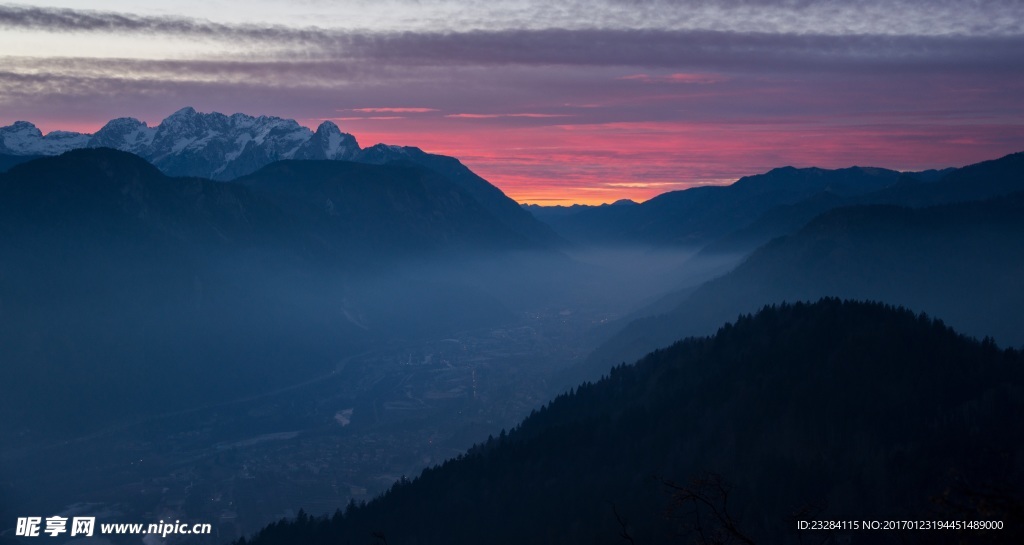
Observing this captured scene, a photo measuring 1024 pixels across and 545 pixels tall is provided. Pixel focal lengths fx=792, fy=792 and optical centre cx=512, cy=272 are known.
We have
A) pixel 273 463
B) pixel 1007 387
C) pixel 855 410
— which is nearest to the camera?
pixel 1007 387

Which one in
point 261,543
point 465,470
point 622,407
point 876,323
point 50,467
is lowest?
point 50,467

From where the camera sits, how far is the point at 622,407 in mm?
151000

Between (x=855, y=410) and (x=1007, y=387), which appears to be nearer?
(x=1007, y=387)

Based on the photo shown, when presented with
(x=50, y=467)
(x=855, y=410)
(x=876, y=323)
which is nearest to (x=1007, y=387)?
(x=855, y=410)

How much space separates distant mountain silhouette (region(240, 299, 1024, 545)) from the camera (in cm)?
9725

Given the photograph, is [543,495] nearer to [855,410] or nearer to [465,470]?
[465,470]

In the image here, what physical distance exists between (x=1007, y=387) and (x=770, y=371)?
117 feet

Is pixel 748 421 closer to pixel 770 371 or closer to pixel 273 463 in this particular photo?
pixel 770 371

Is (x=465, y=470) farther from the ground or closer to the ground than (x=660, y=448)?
closer to the ground

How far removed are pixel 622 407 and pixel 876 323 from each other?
47252 mm

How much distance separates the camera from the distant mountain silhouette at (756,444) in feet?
319

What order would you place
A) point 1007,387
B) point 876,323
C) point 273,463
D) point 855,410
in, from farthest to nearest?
point 273,463, point 876,323, point 855,410, point 1007,387

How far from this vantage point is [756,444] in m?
117

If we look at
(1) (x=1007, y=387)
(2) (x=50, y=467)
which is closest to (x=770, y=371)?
(1) (x=1007, y=387)
